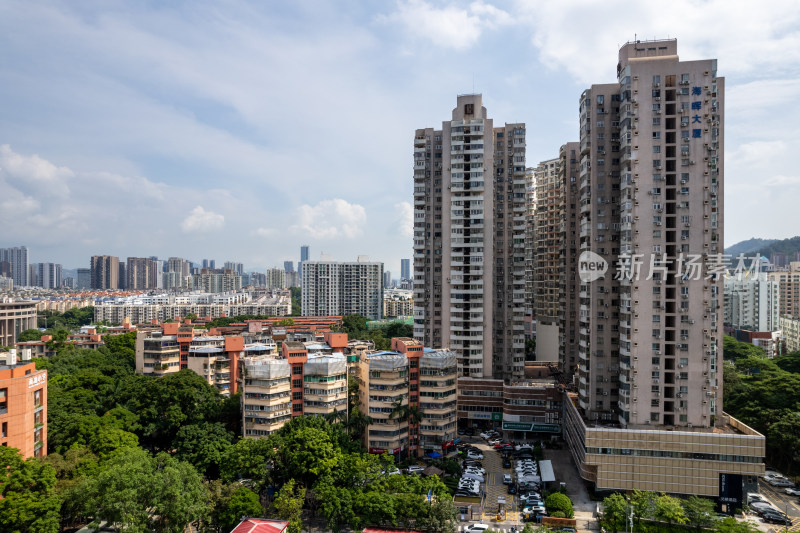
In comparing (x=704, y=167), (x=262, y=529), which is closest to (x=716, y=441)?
(x=704, y=167)

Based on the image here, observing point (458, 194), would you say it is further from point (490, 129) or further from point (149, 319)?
point (149, 319)

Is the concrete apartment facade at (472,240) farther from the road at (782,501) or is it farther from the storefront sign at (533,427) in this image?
the road at (782,501)

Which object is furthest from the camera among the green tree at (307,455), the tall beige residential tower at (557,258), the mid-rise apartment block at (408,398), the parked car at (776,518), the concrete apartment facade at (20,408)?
the tall beige residential tower at (557,258)

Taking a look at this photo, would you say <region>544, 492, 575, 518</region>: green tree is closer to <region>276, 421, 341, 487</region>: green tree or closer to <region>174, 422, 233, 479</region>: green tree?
<region>276, 421, 341, 487</region>: green tree

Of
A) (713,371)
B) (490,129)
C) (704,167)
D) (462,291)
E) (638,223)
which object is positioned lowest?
(713,371)

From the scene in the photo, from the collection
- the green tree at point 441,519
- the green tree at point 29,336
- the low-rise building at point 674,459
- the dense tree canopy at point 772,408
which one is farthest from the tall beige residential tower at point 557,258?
the green tree at point 29,336

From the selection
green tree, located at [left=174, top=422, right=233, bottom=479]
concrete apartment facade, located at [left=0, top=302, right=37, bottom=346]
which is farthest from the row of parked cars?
concrete apartment facade, located at [left=0, top=302, right=37, bottom=346]

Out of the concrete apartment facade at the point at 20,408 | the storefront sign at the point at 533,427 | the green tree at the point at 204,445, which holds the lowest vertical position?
the storefront sign at the point at 533,427
